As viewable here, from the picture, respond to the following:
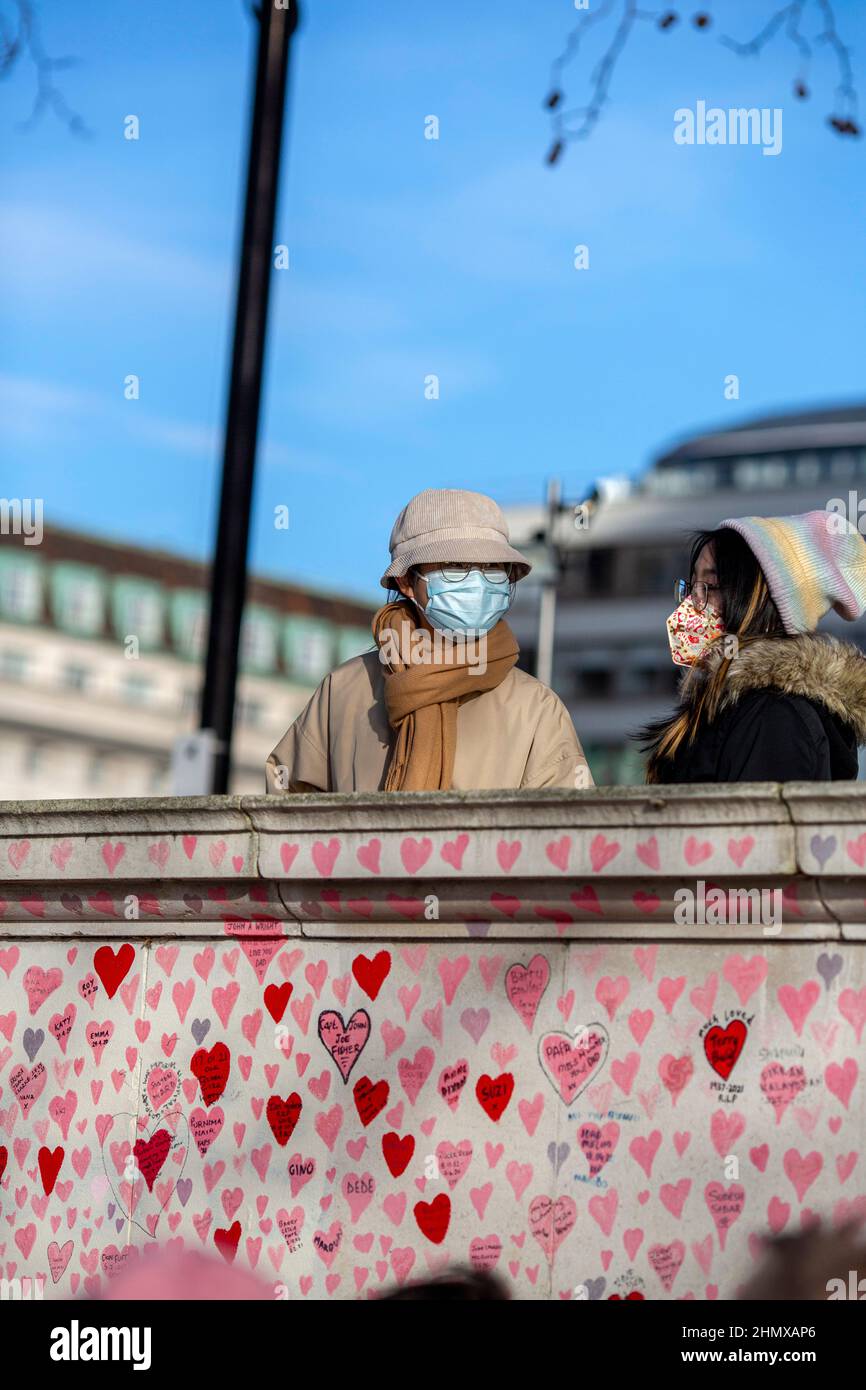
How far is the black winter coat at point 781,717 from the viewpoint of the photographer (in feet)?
12.3

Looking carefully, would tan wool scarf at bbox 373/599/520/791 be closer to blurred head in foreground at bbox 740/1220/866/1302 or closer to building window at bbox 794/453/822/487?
blurred head in foreground at bbox 740/1220/866/1302

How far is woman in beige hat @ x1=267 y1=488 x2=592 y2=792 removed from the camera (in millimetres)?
4102

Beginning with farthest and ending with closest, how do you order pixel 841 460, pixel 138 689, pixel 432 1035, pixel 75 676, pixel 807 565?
pixel 138 689 → pixel 75 676 → pixel 841 460 → pixel 807 565 → pixel 432 1035

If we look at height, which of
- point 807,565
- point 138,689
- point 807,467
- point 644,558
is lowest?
point 807,565

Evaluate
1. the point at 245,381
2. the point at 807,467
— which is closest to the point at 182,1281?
the point at 245,381

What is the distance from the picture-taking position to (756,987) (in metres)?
3.08

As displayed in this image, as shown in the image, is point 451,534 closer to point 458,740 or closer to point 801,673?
point 458,740

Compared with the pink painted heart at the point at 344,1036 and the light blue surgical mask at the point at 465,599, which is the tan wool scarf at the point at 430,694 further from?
the pink painted heart at the point at 344,1036

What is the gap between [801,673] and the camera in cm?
383

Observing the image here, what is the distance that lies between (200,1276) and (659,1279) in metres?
0.84

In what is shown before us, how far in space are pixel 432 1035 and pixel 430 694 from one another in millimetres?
944

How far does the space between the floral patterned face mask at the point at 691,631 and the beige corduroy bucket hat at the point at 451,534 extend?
39 cm
